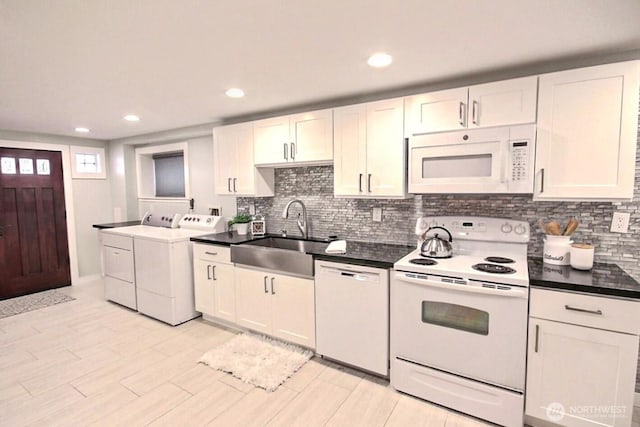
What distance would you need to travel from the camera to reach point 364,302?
7.55 ft

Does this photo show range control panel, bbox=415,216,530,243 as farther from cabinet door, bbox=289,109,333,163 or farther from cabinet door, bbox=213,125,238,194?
cabinet door, bbox=213,125,238,194

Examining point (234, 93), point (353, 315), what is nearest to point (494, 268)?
point (353, 315)

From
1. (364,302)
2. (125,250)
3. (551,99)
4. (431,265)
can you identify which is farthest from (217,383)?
(551,99)

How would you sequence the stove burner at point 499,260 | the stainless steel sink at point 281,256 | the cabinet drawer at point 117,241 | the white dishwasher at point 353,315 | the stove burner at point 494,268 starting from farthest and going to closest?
the cabinet drawer at point 117,241
the stainless steel sink at point 281,256
the white dishwasher at point 353,315
the stove burner at point 499,260
the stove burner at point 494,268

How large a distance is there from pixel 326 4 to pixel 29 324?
4200 mm

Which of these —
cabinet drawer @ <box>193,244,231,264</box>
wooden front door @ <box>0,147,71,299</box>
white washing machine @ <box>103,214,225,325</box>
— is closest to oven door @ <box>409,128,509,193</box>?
cabinet drawer @ <box>193,244,231,264</box>

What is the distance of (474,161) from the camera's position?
7.24 feet

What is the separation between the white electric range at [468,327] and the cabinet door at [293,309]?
0.69 metres

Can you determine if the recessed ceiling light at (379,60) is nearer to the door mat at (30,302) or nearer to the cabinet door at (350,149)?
the cabinet door at (350,149)

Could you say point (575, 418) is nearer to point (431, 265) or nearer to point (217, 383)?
point (431, 265)

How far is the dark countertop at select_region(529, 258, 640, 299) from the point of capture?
1619 millimetres

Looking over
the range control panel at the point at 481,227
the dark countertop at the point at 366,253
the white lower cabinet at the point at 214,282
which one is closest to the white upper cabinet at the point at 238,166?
the dark countertop at the point at 366,253

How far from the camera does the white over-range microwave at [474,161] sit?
2.04m

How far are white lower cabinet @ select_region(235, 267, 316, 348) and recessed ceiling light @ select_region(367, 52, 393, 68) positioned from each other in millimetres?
1630
